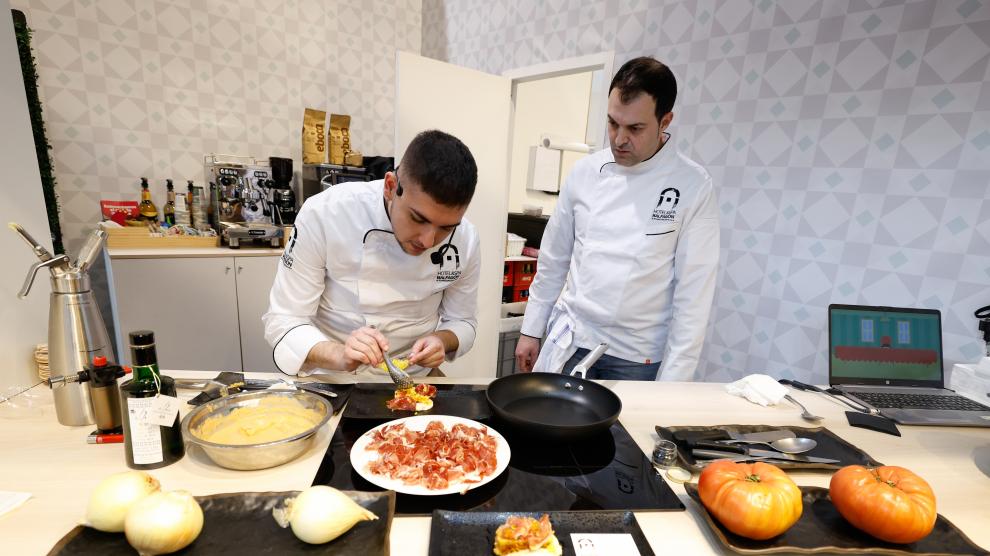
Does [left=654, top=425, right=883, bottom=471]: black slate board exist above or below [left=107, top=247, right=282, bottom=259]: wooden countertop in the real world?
below

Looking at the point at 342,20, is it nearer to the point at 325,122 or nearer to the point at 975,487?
the point at 325,122

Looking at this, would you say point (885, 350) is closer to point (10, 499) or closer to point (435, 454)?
point (435, 454)

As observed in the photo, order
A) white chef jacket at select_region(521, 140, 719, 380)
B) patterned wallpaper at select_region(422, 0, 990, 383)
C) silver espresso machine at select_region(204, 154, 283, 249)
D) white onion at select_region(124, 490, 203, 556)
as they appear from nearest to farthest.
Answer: white onion at select_region(124, 490, 203, 556)
white chef jacket at select_region(521, 140, 719, 380)
patterned wallpaper at select_region(422, 0, 990, 383)
silver espresso machine at select_region(204, 154, 283, 249)

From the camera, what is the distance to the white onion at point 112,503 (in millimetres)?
766

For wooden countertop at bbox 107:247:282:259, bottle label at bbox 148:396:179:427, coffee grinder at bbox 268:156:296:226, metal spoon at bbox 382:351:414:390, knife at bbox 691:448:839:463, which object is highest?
coffee grinder at bbox 268:156:296:226

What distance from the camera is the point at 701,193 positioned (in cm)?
183

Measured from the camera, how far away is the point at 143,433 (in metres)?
0.97

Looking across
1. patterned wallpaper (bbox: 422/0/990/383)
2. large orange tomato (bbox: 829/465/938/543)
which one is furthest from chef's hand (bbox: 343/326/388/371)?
patterned wallpaper (bbox: 422/0/990/383)

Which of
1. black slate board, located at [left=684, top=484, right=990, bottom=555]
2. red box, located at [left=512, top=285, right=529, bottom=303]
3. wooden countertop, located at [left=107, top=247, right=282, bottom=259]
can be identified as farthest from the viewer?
red box, located at [left=512, top=285, right=529, bottom=303]

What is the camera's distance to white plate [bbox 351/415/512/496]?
3.05ft

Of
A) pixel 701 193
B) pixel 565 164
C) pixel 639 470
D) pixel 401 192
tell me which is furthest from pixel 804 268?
pixel 565 164

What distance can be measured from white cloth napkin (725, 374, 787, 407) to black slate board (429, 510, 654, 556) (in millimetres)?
885

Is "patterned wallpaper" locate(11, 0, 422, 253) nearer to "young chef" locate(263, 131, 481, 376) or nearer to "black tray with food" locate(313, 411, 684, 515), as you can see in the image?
"young chef" locate(263, 131, 481, 376)

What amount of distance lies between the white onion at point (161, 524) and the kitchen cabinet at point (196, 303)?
2712 mm
